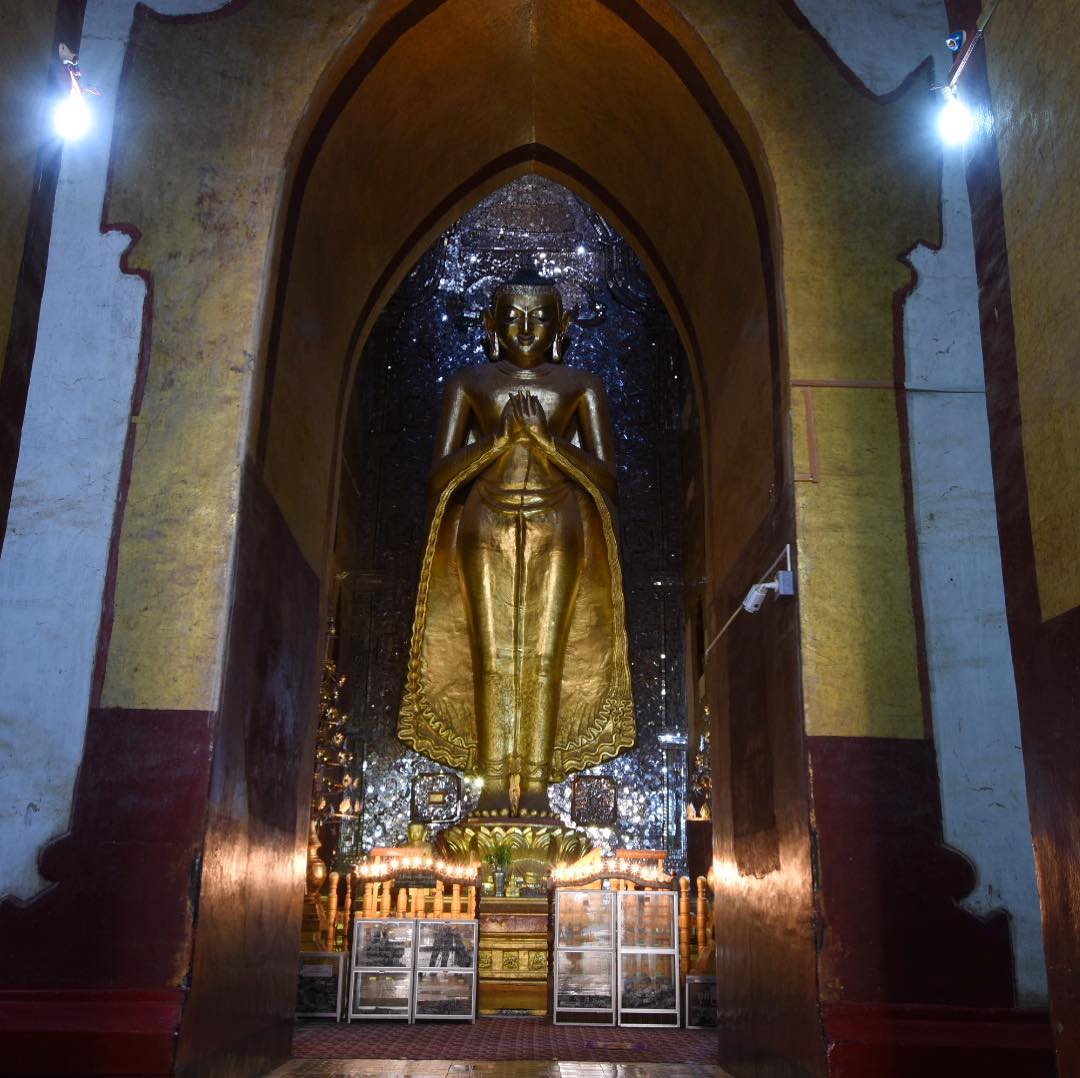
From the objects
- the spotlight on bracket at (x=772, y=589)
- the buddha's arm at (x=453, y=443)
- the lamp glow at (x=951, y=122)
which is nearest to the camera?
the spotlight on bracket at (x=772, y=589)

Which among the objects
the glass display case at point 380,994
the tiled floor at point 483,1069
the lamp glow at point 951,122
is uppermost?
the lamp glow at point 951,122

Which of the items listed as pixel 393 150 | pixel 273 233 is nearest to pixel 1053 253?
pixel 273 233

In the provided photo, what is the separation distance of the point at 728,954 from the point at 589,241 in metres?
6.42

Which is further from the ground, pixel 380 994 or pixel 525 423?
pixel 525 423

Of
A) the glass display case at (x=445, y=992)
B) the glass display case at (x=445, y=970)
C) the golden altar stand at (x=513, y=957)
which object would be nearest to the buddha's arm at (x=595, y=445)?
the golden altar stand at (x=513, y=957)

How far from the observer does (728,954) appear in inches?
189

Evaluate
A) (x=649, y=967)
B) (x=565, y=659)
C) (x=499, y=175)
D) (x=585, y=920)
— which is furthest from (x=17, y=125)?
(x=565, y=659)

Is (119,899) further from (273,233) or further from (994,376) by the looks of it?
(994,376)

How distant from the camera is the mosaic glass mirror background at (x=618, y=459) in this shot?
8070 millimetres

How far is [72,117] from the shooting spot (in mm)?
3902

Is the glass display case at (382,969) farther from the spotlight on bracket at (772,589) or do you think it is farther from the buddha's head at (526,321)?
the buddha's head at (526,321)

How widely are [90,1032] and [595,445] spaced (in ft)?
17.8

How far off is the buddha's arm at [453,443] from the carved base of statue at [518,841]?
2.20 m

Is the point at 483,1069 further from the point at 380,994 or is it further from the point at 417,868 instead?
the point at 417,868
